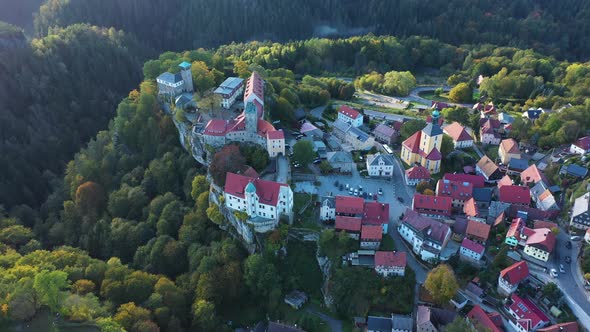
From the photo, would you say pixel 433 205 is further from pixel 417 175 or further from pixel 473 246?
pixel 473 246

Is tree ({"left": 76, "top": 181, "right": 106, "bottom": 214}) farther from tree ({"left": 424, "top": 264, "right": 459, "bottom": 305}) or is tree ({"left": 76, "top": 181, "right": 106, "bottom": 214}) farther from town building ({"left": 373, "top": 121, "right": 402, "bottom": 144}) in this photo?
tree ({"left": 424, "top": 264, "right": 459, "bottom": 305})

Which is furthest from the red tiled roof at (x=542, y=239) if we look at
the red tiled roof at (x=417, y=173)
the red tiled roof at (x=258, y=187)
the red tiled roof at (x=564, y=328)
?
the red tiled roof at (x=258, y=187)

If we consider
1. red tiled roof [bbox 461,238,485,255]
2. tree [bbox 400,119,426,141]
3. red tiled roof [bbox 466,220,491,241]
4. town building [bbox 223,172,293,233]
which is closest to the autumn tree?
town building [bbox 223,172,293,233]

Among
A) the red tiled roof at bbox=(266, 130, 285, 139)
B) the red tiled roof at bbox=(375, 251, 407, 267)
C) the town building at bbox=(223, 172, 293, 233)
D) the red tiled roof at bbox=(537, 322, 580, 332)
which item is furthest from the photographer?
the red tiled roof at bbox=(266, 130, 285, 139)

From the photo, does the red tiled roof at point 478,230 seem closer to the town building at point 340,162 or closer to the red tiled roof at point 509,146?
the town building at point 340,162

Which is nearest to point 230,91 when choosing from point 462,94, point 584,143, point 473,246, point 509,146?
point 473,246

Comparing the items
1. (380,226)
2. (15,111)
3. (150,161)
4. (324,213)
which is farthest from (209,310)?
(15,111)

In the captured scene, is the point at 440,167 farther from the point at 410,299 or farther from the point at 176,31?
the point at 176,31
